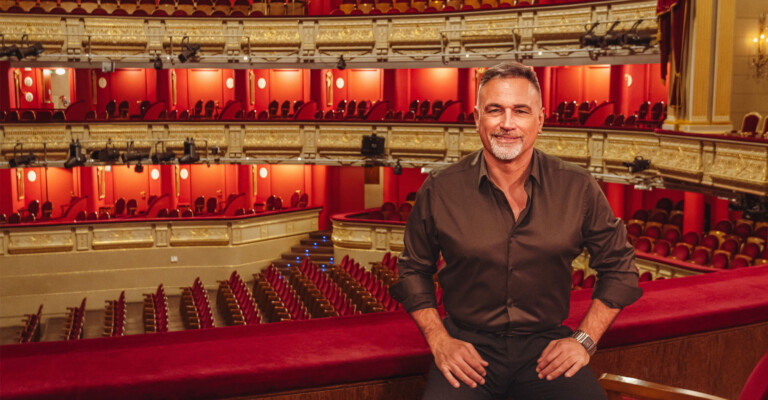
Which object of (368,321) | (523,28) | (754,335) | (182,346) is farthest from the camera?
(523,28)

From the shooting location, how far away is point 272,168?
688 inches

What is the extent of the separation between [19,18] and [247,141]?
4896 millimetres

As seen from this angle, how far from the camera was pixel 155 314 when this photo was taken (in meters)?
11.1

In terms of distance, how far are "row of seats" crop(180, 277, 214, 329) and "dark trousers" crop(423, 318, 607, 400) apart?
8366 mm

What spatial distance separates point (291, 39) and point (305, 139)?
6.68 ft

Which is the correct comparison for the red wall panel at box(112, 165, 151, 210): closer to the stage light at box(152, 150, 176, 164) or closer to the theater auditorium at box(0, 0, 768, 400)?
the theater auditorium at box(0, 0, 768, 400)

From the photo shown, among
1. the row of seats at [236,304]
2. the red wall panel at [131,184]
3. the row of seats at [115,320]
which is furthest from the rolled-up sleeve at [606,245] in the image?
the red wall panel at [131,184]

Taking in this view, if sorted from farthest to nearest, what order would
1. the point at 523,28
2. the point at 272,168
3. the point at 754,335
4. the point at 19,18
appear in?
the point at 272,168, the point at 19,18, the point at 523,28, the point at 754,335

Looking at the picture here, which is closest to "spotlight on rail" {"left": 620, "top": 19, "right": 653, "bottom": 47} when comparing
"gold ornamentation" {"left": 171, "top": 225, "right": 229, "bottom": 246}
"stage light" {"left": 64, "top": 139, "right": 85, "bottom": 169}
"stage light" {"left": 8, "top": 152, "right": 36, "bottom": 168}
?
"gold ornamentation" {"left": 171, "top": 225, "right": 229, "bottom": 246}

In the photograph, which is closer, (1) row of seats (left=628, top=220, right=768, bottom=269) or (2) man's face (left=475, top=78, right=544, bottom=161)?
(2) man's face (left=475, top=78, right=544, bottom=161)

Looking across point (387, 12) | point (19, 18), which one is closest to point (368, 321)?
point (387, 12)

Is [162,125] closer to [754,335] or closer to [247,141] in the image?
[247,141]

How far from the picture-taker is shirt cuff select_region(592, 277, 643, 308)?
5.02 ft

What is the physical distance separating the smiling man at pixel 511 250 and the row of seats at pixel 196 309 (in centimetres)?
834
